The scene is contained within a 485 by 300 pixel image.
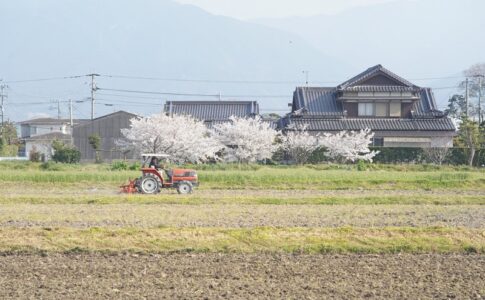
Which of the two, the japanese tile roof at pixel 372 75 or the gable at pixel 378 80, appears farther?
the gable at pixel 378 80

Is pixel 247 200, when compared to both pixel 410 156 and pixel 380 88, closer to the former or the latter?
pixel 410 156

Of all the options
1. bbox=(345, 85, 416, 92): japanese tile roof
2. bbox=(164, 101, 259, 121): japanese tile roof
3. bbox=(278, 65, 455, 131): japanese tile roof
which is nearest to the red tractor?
bbox=(278, 65, 455, 131): japanese tile roof

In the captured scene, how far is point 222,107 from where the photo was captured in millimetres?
52281

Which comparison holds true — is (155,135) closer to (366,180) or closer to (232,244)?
(366,180)

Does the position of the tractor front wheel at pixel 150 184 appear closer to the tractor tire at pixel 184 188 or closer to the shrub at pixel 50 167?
the tractor tire at pixel 184 188

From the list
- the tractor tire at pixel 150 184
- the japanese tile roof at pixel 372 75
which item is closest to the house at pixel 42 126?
the japanese tile roof at pixel 372 75

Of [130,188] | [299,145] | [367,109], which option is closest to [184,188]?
[130,188]

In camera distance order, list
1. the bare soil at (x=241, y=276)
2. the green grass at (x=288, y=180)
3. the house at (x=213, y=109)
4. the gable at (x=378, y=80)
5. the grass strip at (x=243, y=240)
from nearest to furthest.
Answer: the bare soil at (x=241, y=276) → the grass strip at (x=243, y=240) → the green grass at (x=288, y=180) → the gable at (x=378, y=80) → the house at (x=213, y=109)

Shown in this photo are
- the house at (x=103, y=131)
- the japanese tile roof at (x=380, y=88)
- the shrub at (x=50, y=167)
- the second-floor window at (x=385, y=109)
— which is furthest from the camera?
the house at (x=103, y=131)

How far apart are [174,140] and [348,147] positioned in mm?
10438

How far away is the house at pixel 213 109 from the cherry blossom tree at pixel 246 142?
26.1 ft

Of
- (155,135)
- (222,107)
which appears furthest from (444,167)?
(222,107)

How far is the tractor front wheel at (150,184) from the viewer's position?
24.3 m

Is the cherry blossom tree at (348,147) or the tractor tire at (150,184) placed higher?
the cherry blossom tree at (348,147)
